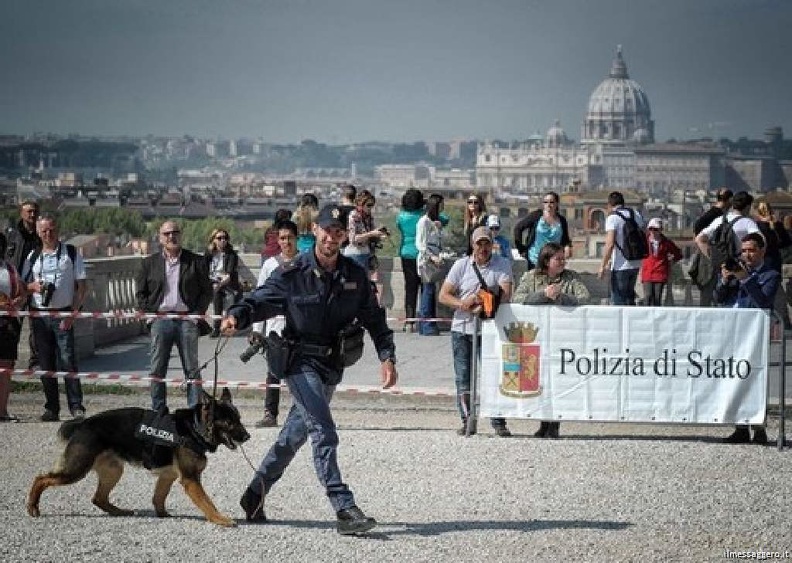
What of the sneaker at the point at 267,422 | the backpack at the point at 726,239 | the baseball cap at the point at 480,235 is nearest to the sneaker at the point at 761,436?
the baseball cap at the point at 480,235

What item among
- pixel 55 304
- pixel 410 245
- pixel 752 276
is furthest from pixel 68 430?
pixel 410 245

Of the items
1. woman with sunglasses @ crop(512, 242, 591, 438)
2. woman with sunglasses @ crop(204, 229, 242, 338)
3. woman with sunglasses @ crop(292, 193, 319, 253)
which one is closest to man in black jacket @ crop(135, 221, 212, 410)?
woman with sunglasses @ crop(292, 193, 319, 253)

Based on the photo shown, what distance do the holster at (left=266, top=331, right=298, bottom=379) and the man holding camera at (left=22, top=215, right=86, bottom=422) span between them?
5269 millimetres

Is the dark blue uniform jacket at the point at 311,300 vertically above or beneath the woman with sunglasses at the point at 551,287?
above

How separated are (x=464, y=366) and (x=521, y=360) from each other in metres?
0.51

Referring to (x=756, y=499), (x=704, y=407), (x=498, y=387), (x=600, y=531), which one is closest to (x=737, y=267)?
(x=704, y=407)

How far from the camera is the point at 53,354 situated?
14000 millimetres

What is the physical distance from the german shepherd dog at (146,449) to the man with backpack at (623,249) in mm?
9708

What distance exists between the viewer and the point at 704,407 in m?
12.5

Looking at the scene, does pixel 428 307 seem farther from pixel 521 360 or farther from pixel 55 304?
pixel 521 360

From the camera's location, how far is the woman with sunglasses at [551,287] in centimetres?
1258

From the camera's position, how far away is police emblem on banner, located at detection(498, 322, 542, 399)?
12539mm

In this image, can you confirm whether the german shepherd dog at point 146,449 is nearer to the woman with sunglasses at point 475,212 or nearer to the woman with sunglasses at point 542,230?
the woman with sunglasses at point 542,230

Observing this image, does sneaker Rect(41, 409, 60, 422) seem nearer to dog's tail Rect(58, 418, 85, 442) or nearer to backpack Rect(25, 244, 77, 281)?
backpack Rect(25, 244, 77, 281)
